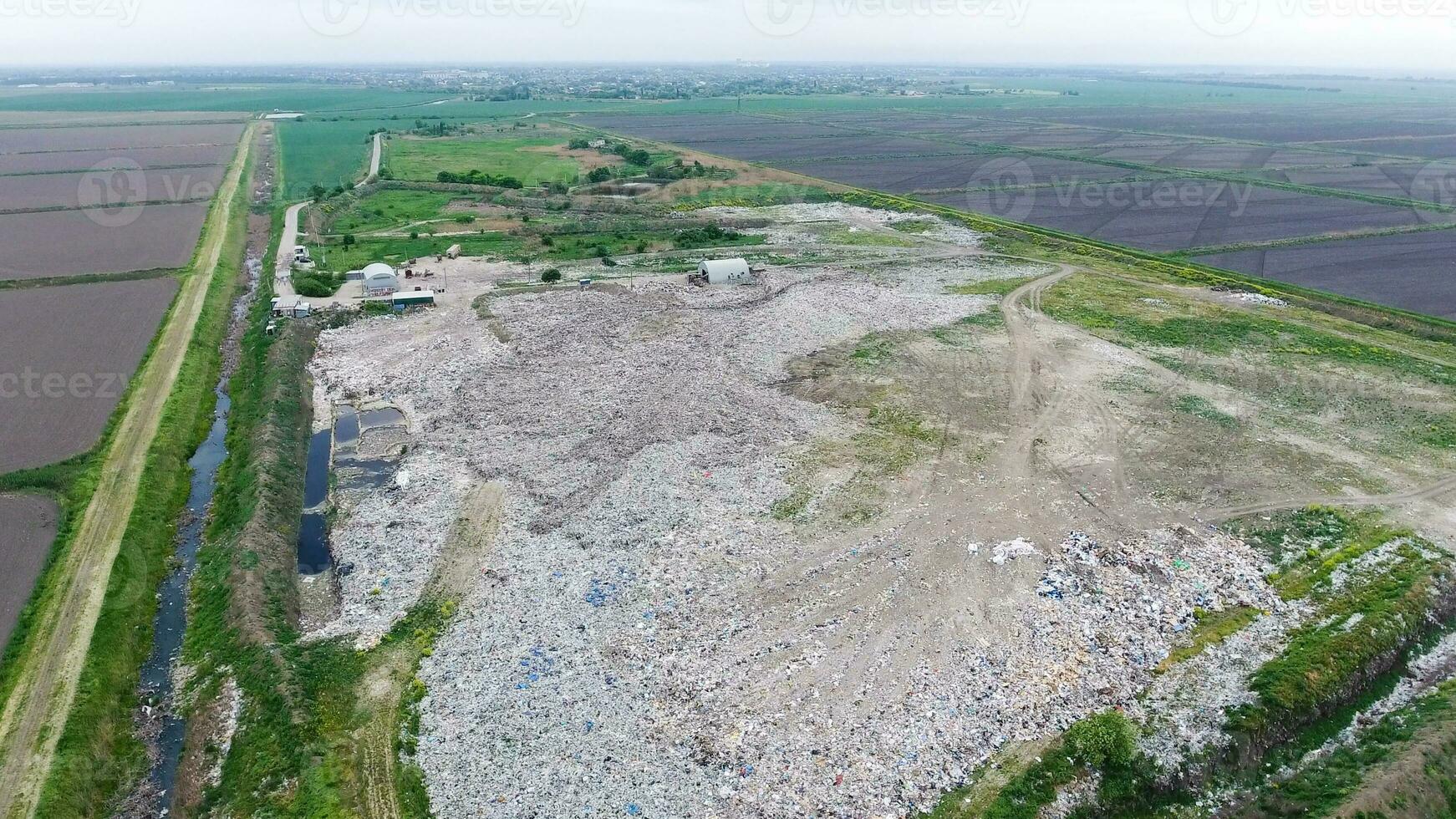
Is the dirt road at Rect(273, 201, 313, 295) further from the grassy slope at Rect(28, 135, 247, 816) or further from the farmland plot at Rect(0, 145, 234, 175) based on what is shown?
the farmland plot at Rect(0, 145, 234, 175)

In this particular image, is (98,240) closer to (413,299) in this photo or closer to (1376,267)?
(413,299)

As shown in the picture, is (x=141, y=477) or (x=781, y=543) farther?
(x=141, y=477)

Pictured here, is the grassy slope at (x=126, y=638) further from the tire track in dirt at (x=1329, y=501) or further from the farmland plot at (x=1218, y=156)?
the farmland plot at (x=1218, y=156)

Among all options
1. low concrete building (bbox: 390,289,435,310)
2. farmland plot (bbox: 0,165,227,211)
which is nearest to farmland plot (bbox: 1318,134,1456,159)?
low concrete building (bbox: 390,289,435,310)

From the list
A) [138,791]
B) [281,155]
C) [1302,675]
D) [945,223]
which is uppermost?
[281,155]

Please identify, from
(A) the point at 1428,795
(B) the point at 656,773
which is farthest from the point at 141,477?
(A) the point at 1428,795

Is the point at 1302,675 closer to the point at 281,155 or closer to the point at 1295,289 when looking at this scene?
the point at 1295,289

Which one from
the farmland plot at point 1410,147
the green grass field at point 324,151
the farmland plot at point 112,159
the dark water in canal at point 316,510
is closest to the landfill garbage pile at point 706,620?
the dark water in canal at point 316,510
